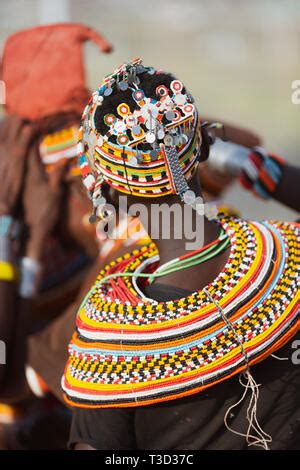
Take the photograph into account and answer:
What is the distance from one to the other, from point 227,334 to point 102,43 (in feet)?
3.82

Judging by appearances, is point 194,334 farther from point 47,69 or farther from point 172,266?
point 47,69

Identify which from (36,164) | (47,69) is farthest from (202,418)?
(47,69)

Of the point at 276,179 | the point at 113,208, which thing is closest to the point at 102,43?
the point at 276,179

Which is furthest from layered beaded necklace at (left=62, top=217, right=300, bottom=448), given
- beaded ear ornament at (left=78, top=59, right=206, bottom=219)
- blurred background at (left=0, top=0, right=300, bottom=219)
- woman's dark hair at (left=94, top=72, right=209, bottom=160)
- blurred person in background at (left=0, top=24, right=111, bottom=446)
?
blurred background at (left=0, top=0, right=300, bottom=219)

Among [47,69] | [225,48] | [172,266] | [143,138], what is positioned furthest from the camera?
[225,48]

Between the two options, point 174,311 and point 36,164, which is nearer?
point 174,311

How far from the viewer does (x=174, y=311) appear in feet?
3.92

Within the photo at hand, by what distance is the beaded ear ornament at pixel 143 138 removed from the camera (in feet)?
3.78

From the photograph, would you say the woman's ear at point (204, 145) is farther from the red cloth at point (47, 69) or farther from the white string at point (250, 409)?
the red cloth at point (47, 69)

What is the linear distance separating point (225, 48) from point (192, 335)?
518 centimetres

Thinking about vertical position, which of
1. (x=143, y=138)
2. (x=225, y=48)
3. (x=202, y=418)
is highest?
(x=143, y=138)

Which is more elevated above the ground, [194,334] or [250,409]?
[194,334]

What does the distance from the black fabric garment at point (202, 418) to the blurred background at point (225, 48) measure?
4.15 meters

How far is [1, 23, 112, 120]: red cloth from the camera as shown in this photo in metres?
2.18
